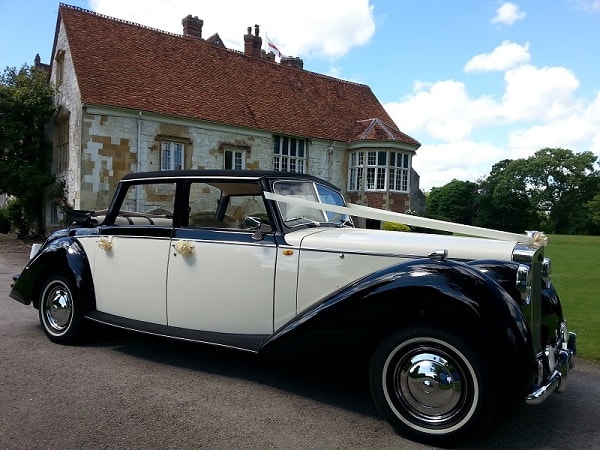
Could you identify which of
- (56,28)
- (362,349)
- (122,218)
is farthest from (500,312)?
(56,28)

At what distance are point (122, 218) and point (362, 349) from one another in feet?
9.89

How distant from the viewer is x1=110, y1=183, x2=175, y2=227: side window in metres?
4.87

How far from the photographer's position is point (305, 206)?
178 inches

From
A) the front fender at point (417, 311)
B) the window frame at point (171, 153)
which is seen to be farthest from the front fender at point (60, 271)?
the window frame at point (171, 153)

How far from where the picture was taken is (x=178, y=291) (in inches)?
180

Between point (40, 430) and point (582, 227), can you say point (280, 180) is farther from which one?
point (582, 227)

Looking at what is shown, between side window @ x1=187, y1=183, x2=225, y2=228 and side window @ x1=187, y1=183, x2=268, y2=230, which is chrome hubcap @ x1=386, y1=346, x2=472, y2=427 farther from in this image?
side window @ x1=187, y1=183, x2=225, y2=228

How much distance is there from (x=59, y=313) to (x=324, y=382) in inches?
123

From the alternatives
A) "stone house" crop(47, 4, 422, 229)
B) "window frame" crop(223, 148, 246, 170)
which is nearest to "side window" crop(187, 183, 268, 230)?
"stone house" crop(47, 4, 422, 229)

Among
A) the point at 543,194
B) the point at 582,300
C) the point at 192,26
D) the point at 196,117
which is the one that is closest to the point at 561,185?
the point at 543,194

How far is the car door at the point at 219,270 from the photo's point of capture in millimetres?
4156

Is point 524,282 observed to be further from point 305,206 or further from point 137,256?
point 137,256

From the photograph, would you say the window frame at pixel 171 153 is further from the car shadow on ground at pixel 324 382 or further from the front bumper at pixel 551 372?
the front bumper at pixel 551 372

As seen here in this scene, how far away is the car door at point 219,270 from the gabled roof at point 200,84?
1523cm
